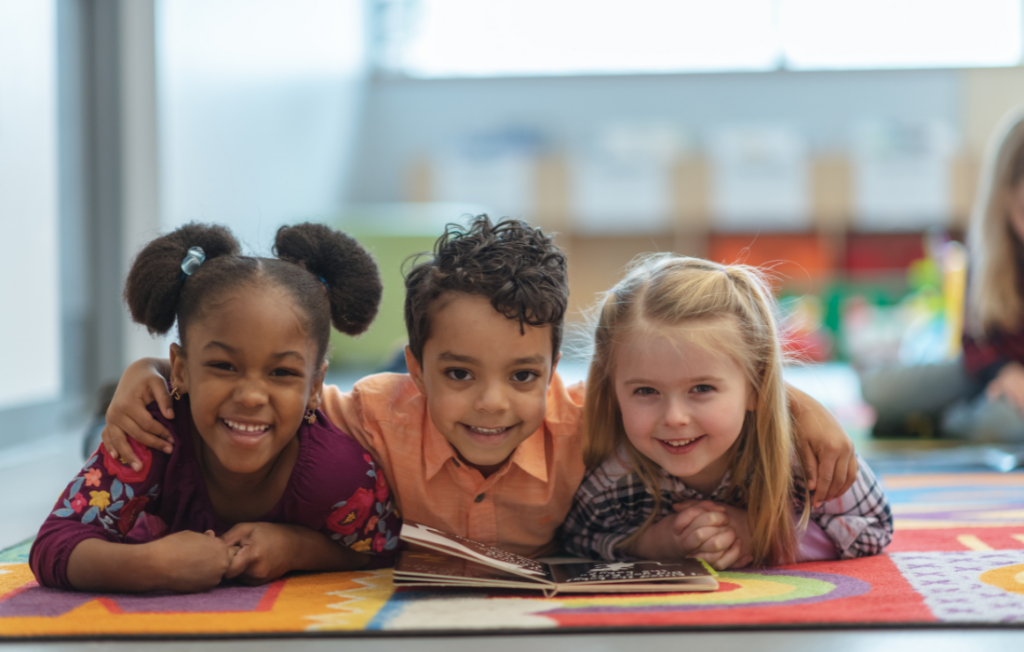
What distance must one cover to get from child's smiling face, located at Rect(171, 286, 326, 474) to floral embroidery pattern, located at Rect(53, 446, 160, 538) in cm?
8

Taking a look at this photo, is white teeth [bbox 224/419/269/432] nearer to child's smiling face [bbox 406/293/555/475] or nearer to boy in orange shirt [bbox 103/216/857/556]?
boy in orange shirt [bbox 103/216/857/556]

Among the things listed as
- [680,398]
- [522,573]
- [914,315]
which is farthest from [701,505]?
[914,315]

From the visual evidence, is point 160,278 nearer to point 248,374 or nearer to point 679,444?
point 248,374

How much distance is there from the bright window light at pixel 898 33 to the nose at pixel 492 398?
441 cm

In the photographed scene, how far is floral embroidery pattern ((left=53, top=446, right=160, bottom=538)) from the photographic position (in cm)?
86

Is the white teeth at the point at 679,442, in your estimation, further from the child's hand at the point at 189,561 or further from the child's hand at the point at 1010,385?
the child's hand at the point at 1010,385

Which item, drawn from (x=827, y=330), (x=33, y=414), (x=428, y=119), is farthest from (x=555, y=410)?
(x=428, y=119)

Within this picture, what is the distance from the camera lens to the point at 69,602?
81 centimetres

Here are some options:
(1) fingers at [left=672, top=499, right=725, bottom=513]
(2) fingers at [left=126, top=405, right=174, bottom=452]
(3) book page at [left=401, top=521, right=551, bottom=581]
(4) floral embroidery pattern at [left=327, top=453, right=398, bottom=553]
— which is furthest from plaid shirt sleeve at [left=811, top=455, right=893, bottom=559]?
(2) fingers at [left=126, top=405, right=174, bottom=452]

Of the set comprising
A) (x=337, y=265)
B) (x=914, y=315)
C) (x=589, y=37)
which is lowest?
(x=914, y=315)

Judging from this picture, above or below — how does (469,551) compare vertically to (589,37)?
below

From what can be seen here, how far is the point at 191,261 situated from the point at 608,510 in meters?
0.51

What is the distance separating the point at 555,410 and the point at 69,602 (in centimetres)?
52

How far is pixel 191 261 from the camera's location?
92 centimetres
